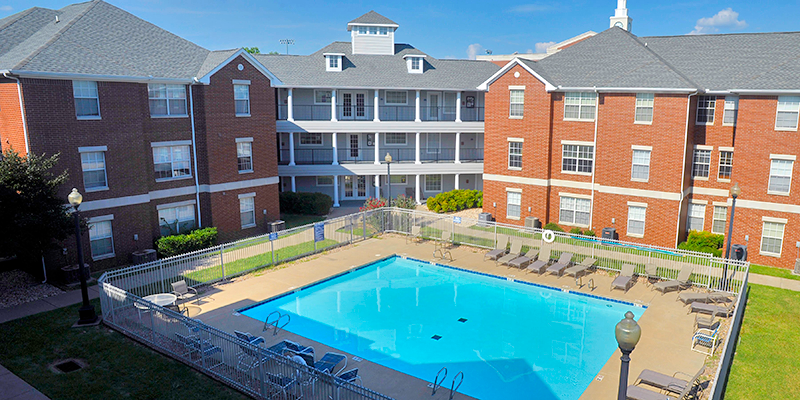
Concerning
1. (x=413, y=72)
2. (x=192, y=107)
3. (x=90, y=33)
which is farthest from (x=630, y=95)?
(x=90, y=33)

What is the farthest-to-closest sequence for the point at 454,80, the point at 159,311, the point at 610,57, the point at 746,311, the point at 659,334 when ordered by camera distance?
1. the point at 454,80
2. the point at 610,57
3. the point at 746,311
4. the point at 659,334
5. the point at 159,311

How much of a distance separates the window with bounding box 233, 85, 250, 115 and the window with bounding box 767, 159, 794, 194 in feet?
84.7

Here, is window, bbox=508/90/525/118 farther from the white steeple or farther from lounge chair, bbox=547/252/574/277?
the white steeple

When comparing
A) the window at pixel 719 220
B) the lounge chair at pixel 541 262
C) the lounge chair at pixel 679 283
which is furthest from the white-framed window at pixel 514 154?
the lounge chair at pixel 679 283

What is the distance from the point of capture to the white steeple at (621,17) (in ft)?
130

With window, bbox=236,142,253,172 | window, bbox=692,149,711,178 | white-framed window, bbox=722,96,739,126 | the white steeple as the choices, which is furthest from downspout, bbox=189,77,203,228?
the white steeple

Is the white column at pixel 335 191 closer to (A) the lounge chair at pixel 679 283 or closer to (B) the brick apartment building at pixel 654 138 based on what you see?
(B) the brick apartment building at pixel 654 138

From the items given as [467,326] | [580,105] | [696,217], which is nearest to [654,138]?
[580,105]

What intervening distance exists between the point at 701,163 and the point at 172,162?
87.3 feet

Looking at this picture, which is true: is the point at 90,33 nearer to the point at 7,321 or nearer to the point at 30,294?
the point at 30,294

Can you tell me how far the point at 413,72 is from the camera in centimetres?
3972

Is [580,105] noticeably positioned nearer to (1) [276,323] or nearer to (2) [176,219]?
(1) [276,323]

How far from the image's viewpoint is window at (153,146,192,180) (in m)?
24.8

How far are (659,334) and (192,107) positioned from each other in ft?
73.7
